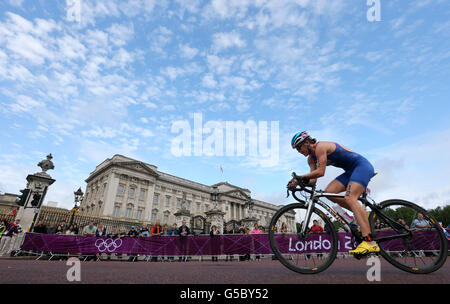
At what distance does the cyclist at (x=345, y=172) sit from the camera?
9.78ft

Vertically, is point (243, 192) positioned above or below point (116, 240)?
above

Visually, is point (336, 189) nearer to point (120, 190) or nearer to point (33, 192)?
point (33, 192)

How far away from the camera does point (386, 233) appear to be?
3113 mm

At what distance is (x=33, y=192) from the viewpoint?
46.2ft

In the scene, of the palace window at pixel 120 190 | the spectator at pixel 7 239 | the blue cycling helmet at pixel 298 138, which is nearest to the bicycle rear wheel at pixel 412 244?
the blue cycling helmet at pixel 298 138

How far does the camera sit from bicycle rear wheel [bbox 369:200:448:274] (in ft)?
9.32

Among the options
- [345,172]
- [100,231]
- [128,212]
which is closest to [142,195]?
[128,212]

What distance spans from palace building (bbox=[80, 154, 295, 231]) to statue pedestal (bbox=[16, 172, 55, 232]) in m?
25.1

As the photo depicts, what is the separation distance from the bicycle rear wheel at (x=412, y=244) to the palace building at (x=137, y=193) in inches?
1295

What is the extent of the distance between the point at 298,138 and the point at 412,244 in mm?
2040
